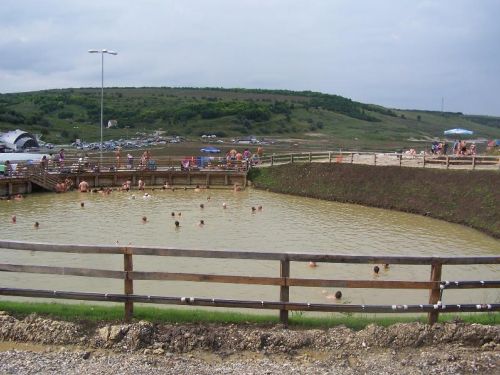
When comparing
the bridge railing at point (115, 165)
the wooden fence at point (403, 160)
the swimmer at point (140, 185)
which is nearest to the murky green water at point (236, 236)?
the swimmer at point (140, 185)

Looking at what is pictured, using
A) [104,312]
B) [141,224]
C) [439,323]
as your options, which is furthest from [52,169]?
A: [439,323]

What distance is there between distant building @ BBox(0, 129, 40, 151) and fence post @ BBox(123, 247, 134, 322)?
192 ft

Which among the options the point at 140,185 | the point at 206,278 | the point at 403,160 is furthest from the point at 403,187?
the point at 206,278

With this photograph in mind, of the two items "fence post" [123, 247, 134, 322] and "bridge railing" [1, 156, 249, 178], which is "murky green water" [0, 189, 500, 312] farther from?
"fence post" [123, 247, 134, 322]

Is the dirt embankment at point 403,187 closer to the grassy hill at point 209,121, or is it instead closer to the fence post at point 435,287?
the fence post at point 435,287

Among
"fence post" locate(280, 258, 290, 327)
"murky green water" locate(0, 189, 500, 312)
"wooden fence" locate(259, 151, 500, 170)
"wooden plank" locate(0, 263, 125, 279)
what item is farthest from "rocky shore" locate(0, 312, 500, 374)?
"wooden fence" locate(259, 151, 500, 170)

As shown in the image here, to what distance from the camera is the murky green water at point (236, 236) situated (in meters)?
13.2

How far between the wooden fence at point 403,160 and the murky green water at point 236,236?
700 centimetres

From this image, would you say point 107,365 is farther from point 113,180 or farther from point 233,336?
point 113,180

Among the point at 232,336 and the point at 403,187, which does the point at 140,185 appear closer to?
the point at 403,187

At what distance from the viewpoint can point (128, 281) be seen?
7004mm

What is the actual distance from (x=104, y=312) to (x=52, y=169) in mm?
32491

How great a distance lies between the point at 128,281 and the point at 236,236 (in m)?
14.6

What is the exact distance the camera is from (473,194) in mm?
27828
